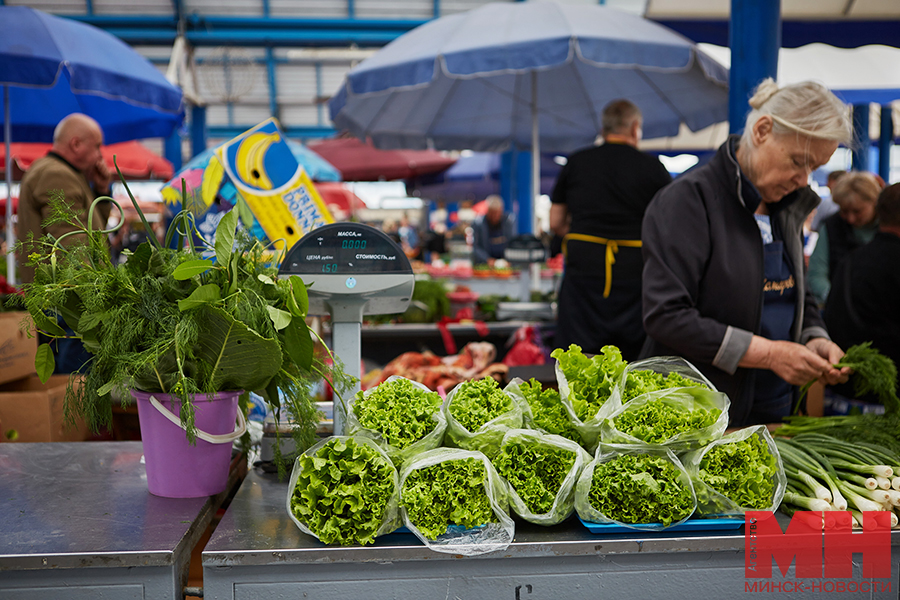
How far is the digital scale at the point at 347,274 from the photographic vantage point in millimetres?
1570

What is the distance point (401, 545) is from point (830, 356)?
5.22 feet

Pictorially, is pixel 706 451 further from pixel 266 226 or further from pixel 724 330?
pixel 266 226

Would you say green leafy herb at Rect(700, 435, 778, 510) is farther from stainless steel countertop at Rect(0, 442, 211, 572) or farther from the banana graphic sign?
the banana graphic sign

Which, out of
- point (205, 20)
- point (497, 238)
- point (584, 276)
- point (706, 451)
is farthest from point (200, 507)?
point (205, 20)

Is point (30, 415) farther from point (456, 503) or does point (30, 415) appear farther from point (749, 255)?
point (749, 255)

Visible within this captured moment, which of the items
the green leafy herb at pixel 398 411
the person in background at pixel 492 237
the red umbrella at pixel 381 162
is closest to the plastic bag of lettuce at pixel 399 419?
the green leafy herb at pixel 398 411

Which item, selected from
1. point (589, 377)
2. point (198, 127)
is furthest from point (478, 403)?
point (198, 127)

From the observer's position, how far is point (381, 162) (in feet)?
35.9

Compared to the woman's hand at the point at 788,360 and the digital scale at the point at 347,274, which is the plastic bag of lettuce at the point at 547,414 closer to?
the digital scale at the point at 347,274

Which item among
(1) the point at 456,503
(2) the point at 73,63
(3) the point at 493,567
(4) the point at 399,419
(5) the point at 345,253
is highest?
(2) the point at 73,63

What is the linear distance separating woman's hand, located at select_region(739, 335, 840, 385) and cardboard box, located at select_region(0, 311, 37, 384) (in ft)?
8.12

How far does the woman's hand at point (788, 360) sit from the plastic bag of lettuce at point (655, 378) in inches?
18.7

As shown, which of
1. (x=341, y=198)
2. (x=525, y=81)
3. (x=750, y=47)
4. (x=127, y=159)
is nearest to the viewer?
(x=750, y=47)

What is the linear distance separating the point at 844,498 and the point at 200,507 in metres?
1.32
